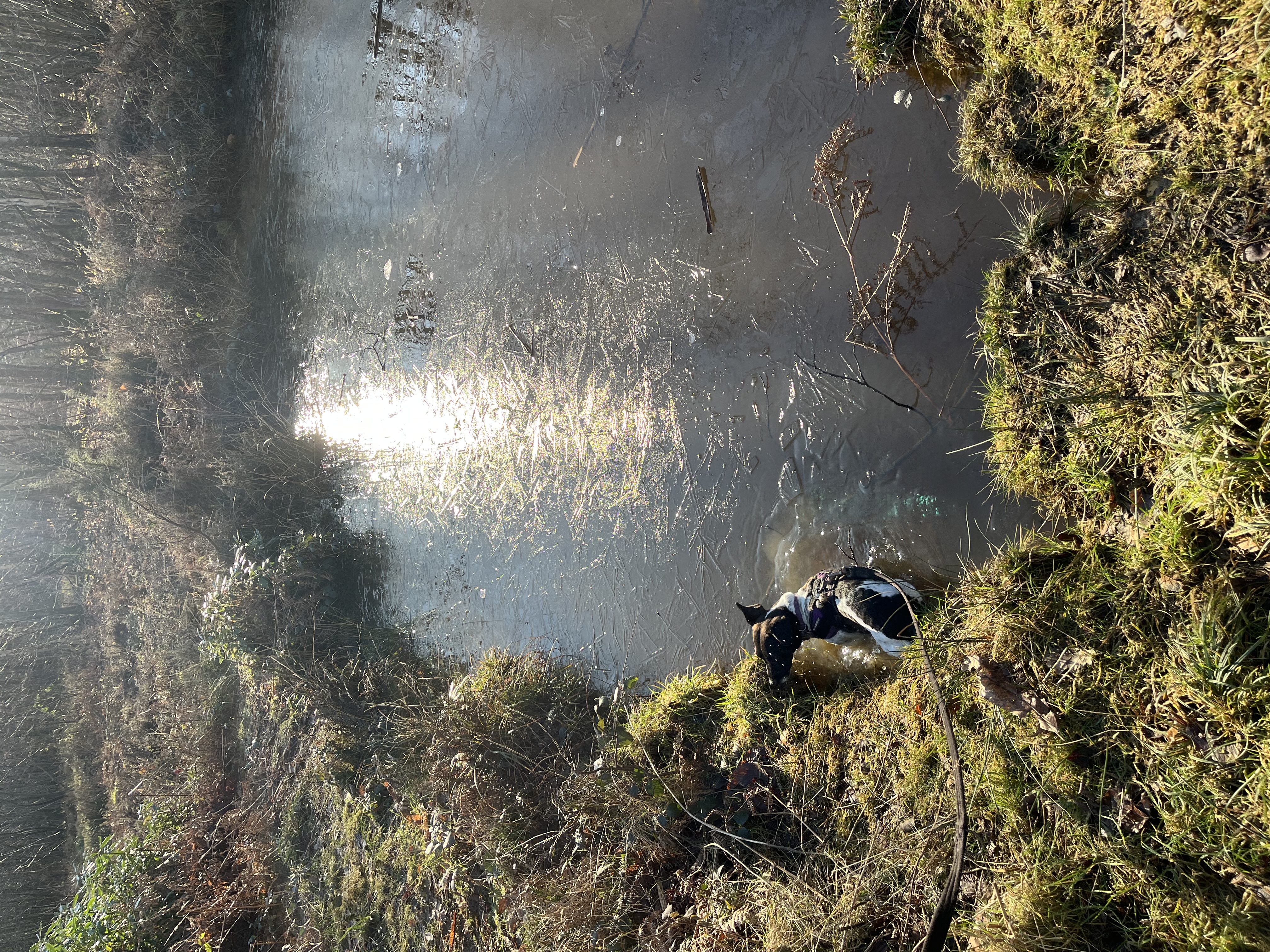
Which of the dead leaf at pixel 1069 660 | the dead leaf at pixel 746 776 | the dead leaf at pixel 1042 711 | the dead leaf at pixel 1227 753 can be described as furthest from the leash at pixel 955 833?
the dead leaf at pixel 746 776

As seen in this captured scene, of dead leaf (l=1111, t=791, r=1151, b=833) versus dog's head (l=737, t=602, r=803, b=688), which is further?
dog's head (l=737, t=602, r=803, b=688)

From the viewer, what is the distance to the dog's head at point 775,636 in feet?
11.6

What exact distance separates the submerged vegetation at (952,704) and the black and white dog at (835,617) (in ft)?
0.53

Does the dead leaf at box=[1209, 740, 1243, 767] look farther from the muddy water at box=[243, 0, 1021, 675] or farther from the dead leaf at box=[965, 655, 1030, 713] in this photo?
the muddy water at box=[243, 0, 1021, 675]

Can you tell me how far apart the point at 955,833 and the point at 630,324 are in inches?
126

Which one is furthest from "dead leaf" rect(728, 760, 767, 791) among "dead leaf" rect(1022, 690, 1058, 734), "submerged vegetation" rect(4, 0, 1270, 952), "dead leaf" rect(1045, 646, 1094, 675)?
"dead leaf" rect(1045, 646, 1094, 675)

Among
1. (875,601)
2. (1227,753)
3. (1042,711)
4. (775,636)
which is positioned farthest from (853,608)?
(1227,753)

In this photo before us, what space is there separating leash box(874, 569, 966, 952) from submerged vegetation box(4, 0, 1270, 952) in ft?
0.29

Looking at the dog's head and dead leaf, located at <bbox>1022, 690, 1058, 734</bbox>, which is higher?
dead leaf, located at <bbox>1022, 690, 1058, 734</bbox>

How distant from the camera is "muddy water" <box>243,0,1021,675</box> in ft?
11.8

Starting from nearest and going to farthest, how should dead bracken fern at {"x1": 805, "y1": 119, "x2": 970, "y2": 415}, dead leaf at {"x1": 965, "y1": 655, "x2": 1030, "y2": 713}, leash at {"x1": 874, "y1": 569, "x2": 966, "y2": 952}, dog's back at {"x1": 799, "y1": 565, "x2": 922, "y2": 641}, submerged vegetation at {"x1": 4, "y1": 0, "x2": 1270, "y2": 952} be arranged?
leash at {"x1": 874, "y1": 569, "x2": 966, "y2": 952} < submerged vegetation at {"x1": 4, "y1": 0, "x2": 1270, "y2": 952} < dead leaf at {"x1": 965, "y1": 655, "x2": 1030, "y2": 713} < dog's back at {"x1": 799, "y1": 565, "x2": 922, "y2": 641} < dead bracken fern at {"x1": 805, "y1": 119, "x2": 970, "y2": 415}

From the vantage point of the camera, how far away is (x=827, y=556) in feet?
12.5

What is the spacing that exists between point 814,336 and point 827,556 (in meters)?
1.13

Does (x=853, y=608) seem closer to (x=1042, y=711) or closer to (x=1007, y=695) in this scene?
(x=1007, y=695)
